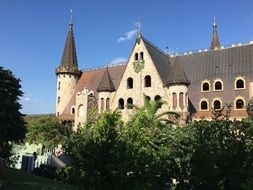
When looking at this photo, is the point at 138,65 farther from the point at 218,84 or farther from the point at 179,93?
the point at 218,84

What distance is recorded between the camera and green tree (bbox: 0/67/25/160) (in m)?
20.3

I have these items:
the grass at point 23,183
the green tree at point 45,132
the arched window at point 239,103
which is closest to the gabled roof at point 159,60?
the arched window at point 239,103

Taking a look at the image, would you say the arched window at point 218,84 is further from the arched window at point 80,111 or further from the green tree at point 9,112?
the green tree at point 9,112

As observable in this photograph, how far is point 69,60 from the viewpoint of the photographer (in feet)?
161

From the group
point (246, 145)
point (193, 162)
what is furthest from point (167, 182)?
point (246, 145)

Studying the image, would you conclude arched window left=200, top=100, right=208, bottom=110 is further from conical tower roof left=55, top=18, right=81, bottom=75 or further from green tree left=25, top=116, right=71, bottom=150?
conical tower roof left=55, top=18, right=81, bottom=75

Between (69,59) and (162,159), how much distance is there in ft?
127

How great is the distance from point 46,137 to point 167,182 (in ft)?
99.2

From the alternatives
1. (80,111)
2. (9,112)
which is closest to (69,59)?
(80,111)

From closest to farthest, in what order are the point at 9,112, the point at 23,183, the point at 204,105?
the point at 23,183, the point at 9,112, the point at 204,105

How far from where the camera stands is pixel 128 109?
1419 inches

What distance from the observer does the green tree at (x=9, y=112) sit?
800 inches

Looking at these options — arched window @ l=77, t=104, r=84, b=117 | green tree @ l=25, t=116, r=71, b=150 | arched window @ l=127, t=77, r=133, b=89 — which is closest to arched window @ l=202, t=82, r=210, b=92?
arched window @ l=127, t=77, r=133, b=89

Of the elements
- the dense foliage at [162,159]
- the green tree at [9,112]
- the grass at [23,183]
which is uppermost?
the green tree at [9,112]
